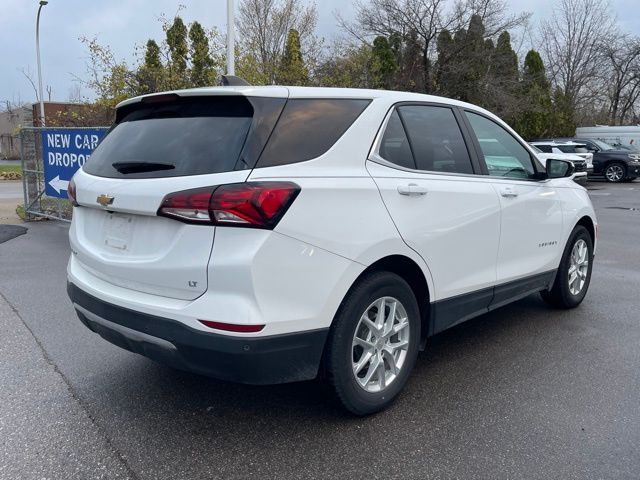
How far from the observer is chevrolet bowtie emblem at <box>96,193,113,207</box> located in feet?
10.1

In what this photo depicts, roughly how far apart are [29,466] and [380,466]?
5.65ft

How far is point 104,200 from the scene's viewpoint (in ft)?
10.3

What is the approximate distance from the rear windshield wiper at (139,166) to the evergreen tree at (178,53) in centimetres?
1318

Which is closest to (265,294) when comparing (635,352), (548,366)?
(548,366)

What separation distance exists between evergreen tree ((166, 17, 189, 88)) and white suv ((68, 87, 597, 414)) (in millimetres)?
12874

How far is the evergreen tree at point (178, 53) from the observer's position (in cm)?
1580

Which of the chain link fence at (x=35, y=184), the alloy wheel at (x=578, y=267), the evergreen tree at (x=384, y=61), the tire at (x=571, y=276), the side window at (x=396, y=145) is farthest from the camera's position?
the evergreen tree at (x=384, y=61)

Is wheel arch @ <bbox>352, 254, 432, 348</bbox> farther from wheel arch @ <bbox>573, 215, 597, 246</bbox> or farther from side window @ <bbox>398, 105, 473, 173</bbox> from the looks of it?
wheel arch @ <bbox>573, 215, 597, 246</bbox>


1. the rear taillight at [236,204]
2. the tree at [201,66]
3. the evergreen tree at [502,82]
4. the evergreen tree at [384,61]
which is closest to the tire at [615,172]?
the evergreen tree at [502,82]

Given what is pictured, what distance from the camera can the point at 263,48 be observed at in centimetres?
2150

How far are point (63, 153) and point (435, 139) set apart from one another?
8613 mm

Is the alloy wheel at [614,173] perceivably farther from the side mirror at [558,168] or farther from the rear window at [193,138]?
the rear window at [193,138]

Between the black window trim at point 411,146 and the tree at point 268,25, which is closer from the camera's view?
the black window trim at point 411,146

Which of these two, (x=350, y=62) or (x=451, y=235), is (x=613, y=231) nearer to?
(x=451, y=235)
